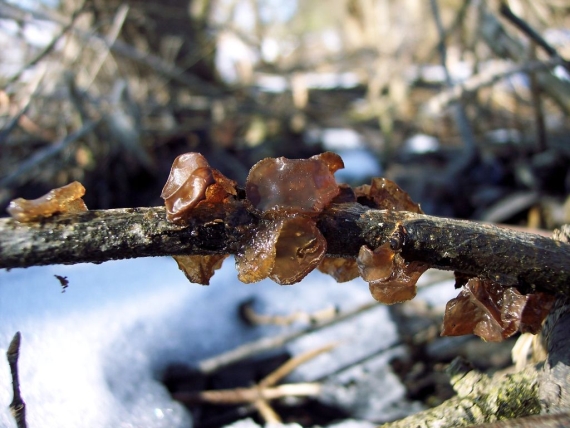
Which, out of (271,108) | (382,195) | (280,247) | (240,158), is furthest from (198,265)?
(271,108)

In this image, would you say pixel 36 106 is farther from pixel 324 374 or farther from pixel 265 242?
pixel 265 242

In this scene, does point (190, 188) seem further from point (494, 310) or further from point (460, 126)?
point (460, 126)

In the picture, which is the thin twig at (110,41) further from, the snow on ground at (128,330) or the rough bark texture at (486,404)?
the rough bark texture at (486,404)

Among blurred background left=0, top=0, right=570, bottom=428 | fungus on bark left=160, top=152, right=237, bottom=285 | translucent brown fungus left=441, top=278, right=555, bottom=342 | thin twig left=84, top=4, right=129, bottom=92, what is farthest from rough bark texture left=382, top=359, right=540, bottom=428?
thin twig left=84, top=4, right=129, bottom=92

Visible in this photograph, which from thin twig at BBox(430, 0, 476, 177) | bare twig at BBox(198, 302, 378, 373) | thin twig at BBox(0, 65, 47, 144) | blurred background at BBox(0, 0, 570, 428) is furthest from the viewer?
A: thin twig at BBox(430, 0, 476, 177)

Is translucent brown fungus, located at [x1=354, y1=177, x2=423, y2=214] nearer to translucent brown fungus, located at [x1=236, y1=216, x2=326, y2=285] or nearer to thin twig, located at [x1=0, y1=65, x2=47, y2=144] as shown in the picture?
translucent brown fungus, located at [x1=236, y1=216, x2=326, y2=285]

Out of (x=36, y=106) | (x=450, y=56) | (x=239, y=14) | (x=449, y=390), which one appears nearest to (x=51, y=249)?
(x=449, y=390)
